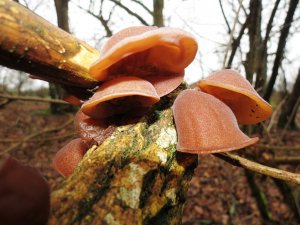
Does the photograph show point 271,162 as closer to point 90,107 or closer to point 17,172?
point 90,107

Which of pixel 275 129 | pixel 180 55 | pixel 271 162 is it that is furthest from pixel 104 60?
pixel 275 129

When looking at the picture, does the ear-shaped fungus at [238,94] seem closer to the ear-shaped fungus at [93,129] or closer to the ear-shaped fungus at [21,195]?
the ear-shaped fungus at [93,129]

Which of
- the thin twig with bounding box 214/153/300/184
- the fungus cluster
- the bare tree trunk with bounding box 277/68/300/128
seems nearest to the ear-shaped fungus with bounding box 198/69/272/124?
the fungus cluster

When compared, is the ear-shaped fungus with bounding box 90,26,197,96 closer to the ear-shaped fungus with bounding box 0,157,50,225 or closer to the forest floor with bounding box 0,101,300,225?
the ear-shaped fungus with bounding box 0,157,50,225

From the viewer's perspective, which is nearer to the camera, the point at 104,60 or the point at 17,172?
the point at 17,172

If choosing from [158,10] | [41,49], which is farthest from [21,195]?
[158,10]

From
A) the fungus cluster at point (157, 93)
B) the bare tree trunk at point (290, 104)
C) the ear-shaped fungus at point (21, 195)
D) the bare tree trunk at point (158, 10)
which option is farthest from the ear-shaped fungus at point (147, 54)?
the bare tree trunk at point (290, 104)
